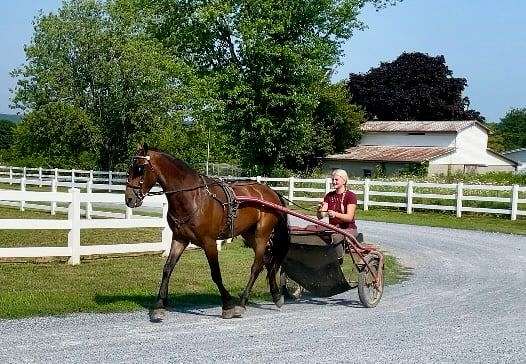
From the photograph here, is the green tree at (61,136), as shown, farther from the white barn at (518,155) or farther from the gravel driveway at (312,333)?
the white barn at (518,155)

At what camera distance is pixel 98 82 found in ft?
156

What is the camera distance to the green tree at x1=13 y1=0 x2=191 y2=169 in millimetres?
46875

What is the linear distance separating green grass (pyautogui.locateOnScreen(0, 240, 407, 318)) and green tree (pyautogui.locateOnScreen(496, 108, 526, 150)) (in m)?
92.0

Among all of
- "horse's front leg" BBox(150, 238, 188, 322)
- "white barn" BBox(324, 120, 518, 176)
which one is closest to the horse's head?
"horse's front leg" BBox(150, 238, 188, 322)

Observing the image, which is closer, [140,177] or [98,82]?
[140,177]

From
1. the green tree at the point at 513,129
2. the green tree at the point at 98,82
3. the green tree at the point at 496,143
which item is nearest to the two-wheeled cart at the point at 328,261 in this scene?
the green tree at the point at 98,82

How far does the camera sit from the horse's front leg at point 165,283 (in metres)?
8.67

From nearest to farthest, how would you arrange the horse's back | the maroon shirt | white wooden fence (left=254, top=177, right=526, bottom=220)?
the horse's back → the maroon shirt → white wooden fence (left=254, top=177, right=526, bottom=220)

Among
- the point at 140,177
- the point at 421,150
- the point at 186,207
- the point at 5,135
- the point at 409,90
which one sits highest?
the point at 409,90

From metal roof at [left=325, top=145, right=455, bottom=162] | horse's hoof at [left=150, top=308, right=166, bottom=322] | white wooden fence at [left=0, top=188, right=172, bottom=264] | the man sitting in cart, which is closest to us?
horse's hoof at [left=150, top=308, right=166, bottom=322]

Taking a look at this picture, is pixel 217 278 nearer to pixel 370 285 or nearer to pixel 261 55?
pixel 370 285

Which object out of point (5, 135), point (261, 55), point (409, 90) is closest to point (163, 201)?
point (261, 55)

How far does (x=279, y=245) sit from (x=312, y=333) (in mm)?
1973

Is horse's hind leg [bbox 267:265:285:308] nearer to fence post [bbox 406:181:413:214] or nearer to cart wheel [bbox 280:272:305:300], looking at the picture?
cart wheel [bbox 280:272:305:300]
